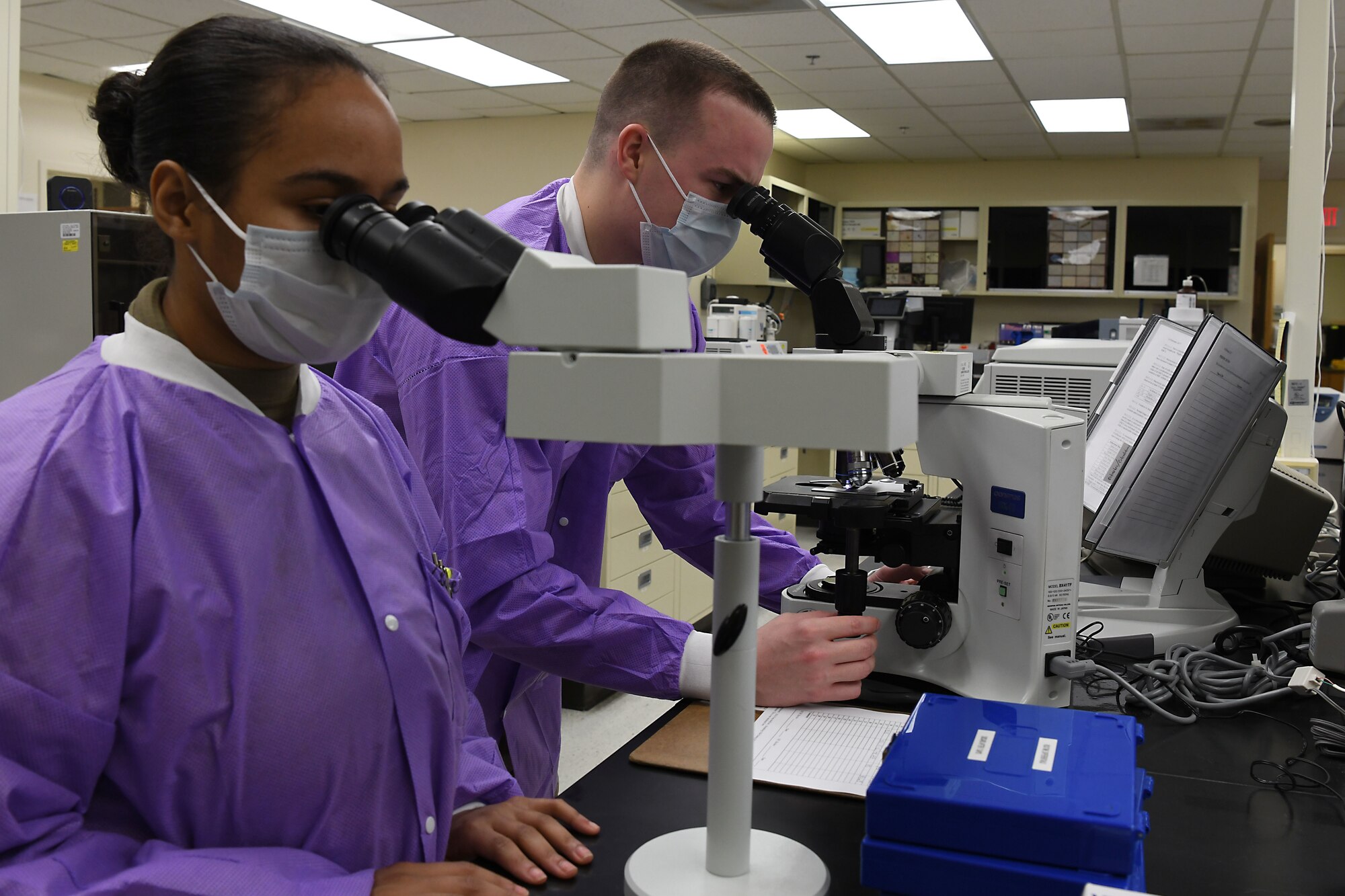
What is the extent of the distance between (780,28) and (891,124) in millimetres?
2368

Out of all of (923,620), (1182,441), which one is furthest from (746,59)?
(923,620)

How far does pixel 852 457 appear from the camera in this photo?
1393mm

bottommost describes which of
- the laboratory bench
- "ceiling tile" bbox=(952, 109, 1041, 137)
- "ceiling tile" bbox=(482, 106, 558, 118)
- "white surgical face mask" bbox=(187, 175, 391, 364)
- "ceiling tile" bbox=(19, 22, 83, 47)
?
the laboratory bench

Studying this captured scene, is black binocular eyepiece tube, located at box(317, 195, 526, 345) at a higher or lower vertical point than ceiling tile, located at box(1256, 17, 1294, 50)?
lower

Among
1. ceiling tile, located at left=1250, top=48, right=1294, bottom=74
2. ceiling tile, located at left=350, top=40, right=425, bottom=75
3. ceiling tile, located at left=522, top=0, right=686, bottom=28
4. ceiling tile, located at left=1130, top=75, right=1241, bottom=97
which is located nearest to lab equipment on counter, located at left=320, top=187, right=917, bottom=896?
ceiling tile, located at left=522, top=0, right=686, bottom=28

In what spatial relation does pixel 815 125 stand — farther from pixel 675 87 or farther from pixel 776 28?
pixel 675 87

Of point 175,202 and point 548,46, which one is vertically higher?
point 548,46

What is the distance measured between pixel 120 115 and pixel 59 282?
166 centimetres

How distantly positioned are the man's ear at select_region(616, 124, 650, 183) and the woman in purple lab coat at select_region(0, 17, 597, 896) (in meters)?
0.60

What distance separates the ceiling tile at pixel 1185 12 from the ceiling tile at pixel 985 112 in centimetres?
156

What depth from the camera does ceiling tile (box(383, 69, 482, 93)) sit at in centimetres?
583

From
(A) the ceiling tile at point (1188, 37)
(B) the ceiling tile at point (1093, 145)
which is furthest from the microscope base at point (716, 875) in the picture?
(B) the ceiling tile at point (1093, 145)

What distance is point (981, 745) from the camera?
882mm

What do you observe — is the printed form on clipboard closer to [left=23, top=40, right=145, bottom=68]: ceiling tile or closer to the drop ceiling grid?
the drop ceiling grid
